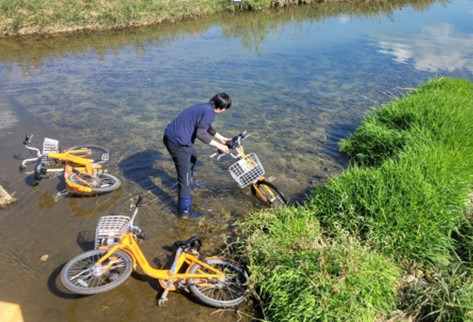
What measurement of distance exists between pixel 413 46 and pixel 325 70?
23.2 ft

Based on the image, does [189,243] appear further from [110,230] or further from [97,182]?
[97,182]

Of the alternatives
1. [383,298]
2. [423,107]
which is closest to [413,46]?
[423,107]

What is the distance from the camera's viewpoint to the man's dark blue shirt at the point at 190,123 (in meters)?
6.74

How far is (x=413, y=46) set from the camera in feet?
68.1

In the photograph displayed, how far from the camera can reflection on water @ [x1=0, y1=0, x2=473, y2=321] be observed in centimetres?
656

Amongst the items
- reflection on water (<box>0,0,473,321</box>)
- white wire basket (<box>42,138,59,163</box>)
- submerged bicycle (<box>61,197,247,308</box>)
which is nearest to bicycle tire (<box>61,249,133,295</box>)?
submerged bicycle (<box>61,197,247,308</box>)

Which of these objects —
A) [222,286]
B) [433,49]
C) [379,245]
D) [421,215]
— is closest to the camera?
[222,286]

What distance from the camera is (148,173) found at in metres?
9.25

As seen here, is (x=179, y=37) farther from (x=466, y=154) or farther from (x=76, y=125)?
(x=466, y=154)

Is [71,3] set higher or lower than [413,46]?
higher

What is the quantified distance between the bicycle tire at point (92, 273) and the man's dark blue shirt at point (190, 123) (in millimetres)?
2295

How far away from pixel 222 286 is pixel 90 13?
22.3 metres

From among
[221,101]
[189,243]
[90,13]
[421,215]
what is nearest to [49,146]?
[221,101]

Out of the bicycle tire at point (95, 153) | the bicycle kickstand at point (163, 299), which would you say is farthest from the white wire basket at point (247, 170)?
the bicycle tire at point (95, 153)
